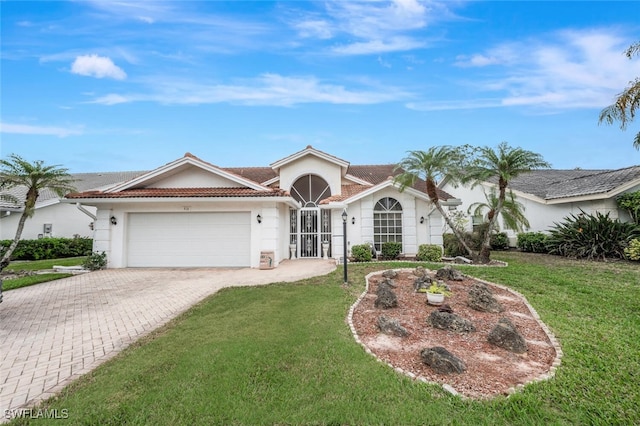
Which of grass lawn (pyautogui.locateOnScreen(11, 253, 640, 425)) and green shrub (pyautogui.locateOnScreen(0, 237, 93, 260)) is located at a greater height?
green shrub (pyautogui.locateOnScreen(0, 237, 93, 260))

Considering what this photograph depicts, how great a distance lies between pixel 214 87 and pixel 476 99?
1538 cm

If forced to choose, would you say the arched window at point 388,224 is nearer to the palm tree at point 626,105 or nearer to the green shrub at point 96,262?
the palm tree at point 626,105

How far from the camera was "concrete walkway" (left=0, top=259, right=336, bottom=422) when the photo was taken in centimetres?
410

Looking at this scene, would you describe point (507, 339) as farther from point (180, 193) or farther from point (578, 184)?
point (578, 184)

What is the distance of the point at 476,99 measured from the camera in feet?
54.6

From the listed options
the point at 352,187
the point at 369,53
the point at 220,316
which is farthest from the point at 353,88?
the point at 220,316

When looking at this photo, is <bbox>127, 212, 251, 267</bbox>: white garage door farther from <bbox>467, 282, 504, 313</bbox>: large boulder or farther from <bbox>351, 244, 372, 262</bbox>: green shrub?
<bbox>467, 282, 504, 313</bbox>: large boulder

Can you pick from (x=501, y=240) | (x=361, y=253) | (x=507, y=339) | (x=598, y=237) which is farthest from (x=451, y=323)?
(x=501, y=240)

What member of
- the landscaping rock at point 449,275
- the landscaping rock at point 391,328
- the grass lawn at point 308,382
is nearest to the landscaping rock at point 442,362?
the grass lawn at point 308,382

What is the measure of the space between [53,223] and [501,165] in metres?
29.6

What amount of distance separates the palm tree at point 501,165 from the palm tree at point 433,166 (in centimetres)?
78

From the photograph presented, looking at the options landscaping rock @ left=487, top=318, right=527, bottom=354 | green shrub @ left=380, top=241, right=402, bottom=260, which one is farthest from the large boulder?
green shrub @ left=380, top=241, right=402, bottom=260

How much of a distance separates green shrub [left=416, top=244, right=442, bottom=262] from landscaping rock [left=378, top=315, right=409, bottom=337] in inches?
351

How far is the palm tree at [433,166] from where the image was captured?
1341 cm
